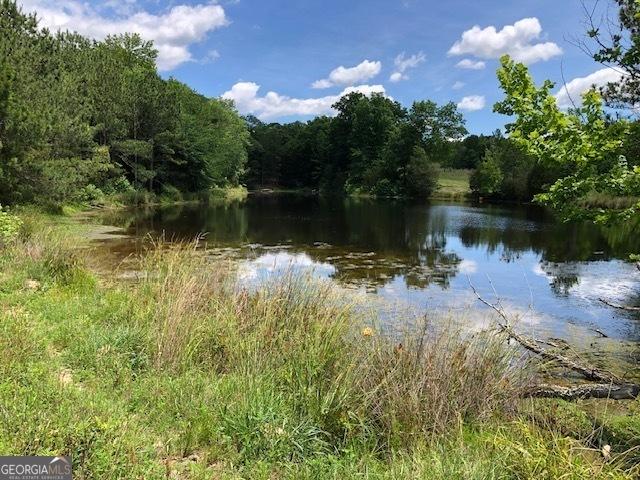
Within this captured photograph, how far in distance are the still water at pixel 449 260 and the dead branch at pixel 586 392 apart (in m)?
1.56

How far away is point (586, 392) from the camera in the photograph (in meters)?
6.11

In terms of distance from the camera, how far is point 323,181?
91625 millimetres

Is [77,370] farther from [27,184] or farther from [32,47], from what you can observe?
[32,47]

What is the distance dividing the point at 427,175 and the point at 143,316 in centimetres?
6204

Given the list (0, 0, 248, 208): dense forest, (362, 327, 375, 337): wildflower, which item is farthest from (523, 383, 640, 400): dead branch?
(0, 0, 248, 208): dense forest

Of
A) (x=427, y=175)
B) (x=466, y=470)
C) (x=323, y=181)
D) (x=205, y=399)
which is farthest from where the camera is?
(x=323, y=181)

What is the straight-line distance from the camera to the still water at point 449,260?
11867 mm

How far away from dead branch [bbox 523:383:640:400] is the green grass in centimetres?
6040

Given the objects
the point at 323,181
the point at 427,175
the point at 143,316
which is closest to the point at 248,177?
the point at 323,181

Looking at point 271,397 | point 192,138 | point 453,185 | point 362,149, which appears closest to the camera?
point 271,397

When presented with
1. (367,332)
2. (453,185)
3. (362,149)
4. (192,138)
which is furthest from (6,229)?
(362,149)

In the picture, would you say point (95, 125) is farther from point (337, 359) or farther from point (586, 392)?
point (586, 392)

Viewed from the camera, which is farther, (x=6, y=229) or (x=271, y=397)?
(x=6, y=229)

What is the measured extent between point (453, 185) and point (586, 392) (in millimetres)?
68715
